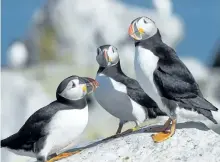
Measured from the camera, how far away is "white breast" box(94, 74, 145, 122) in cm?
664

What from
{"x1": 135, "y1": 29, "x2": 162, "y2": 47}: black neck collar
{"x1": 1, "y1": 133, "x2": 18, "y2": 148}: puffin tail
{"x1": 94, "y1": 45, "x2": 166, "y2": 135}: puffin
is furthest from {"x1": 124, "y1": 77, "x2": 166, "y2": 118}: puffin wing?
{"x1": 1, "y1": 133, "x2": 18, "y2": 148}: puffin tail

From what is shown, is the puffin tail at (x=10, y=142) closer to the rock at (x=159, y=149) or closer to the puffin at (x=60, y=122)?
the puffin at (x=60, y=122)

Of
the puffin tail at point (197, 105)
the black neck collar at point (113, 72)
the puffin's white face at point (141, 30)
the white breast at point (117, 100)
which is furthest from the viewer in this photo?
the black neck collar at point (113, 72)

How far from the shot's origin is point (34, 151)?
6141 millimetres

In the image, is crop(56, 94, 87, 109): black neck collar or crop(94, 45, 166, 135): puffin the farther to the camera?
crop(94, 45, 166, 135): puffin

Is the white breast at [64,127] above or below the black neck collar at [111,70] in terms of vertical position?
below

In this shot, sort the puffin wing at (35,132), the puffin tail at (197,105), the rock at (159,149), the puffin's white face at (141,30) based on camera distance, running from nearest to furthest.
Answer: the rock at (159,149) < the puffin wing at (35,132) < the puffin tail at (197,105) < the puffin's white face at (141,30)

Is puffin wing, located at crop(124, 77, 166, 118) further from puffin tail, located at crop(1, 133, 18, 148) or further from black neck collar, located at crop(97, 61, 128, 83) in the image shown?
puffin tail, located at crop(1, 133, 18, 148)

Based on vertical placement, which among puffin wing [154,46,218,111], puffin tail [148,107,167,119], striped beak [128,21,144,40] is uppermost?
striped beak [128,21,144,40]

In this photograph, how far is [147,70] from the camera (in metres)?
6.18

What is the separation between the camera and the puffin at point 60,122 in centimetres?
605

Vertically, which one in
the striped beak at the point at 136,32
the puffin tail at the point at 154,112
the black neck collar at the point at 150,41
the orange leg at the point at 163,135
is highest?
the striped beak at the point at 136,32

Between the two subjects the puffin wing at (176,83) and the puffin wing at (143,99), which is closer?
the puffin wing at (176,83)

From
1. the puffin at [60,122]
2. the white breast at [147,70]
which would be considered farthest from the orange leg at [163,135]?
the puffin at [60,122]
